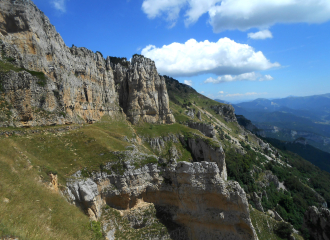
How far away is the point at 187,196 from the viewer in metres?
27.9

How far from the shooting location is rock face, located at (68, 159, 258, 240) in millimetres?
26078

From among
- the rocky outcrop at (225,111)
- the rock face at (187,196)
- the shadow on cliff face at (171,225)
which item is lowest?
the shadow on cliff face at (171,225)

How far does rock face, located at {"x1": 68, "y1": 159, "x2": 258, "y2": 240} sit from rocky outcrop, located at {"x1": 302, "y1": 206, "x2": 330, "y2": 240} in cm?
Result: 3132

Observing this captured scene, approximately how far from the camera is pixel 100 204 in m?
26.2

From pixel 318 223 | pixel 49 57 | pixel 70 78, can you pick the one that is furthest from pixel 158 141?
pixel 318 223

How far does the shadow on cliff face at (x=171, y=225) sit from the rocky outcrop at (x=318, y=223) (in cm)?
3890

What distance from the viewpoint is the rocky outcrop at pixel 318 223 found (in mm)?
41062

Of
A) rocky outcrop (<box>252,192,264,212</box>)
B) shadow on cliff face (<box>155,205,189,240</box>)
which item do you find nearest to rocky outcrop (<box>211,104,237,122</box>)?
rocky outcrop (<box>252,192,264,212</box>)

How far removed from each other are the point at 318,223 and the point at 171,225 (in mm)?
42792

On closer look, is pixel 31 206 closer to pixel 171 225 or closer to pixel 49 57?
pixel 171 225

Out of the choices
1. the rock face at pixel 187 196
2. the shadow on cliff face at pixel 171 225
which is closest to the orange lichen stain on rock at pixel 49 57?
the rock face at pixel 187 196

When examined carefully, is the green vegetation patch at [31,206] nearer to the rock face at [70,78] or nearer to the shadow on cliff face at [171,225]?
the shadow on cliff face at [171,225]

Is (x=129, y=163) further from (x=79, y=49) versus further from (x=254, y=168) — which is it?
(x=254, y=168)

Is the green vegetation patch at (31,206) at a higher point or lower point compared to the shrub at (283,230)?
higher
